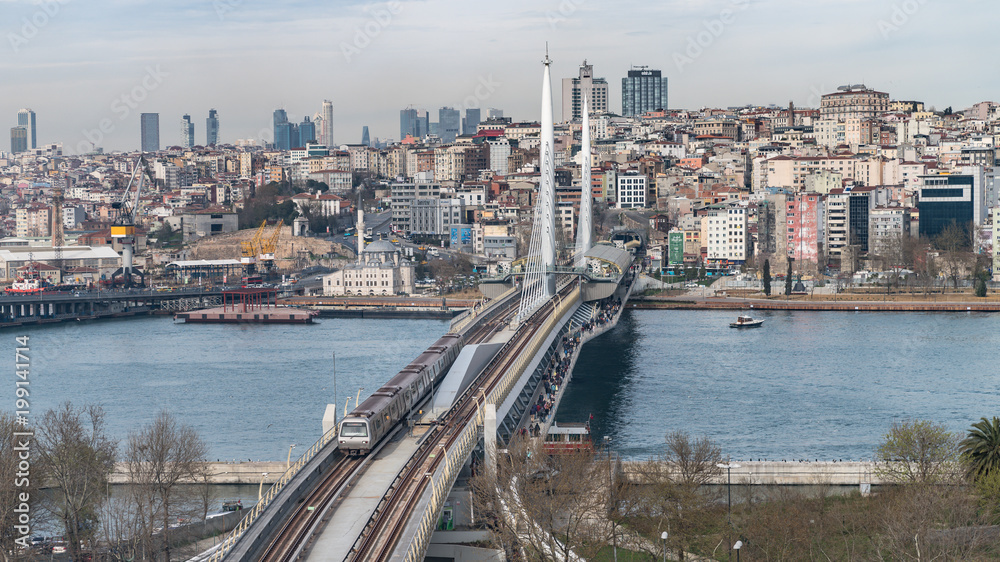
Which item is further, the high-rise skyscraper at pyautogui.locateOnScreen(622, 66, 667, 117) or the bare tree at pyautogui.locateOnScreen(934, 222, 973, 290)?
the high-rise skyscraper at pyautogui.locateOnScreen(622, 66, 667, 117)

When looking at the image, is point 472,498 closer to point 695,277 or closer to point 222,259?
point 695,277

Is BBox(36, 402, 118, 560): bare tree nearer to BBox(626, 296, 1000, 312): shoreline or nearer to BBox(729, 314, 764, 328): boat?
BBox(729, 314, 764, 328): boat

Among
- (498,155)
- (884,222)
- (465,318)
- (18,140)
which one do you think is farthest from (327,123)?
(465,318)

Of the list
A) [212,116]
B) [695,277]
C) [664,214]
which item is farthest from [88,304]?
[212,116]

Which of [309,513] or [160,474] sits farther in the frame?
[160,474]

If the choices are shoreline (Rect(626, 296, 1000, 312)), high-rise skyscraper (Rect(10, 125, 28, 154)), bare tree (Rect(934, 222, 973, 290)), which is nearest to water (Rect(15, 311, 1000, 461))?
shoreline (Rect(626, 296, 1000, 312))

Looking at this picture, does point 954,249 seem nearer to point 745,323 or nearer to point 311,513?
point 745,323

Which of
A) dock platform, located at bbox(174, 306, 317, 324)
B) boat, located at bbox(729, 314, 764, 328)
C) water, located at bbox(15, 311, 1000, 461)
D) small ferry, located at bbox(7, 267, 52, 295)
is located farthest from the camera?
small ferry, located at bbox(7, 267, 52, 295)
